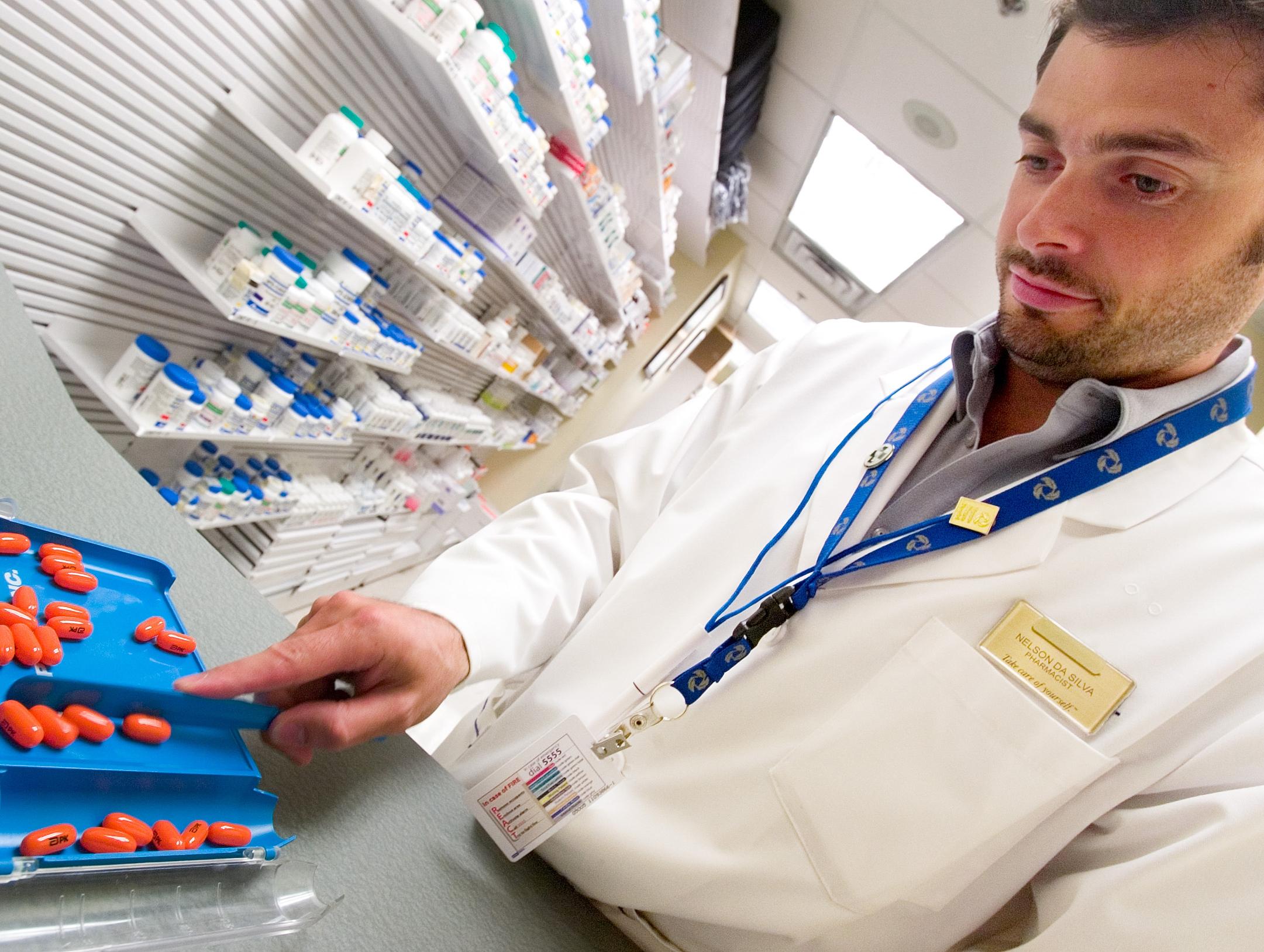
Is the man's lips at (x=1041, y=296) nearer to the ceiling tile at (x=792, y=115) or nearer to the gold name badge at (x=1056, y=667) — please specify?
the gold name badge at (x=1056, y=667)

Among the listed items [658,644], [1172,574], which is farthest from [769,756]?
[1172,574]

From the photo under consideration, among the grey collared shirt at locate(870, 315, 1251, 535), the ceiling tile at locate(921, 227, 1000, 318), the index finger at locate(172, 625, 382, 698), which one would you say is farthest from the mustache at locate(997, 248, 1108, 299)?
the ceiling tile at locate(921, 227, 1000, 318)

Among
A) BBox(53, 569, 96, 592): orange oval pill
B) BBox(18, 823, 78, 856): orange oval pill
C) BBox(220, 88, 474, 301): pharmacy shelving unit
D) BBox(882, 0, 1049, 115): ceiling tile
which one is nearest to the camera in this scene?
BBox(18, 823, 78, 856): orange oval pill

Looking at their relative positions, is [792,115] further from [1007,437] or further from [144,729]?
[144,729]

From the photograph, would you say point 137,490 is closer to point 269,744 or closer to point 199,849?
point 269,744

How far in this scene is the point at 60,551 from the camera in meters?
0.80

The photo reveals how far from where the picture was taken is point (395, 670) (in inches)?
35.9

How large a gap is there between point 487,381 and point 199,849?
4706 millimetres

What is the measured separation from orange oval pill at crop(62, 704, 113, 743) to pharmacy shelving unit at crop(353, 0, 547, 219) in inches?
74.9

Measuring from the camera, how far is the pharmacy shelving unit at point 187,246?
6.69 ft

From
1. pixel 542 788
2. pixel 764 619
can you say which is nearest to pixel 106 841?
pixel 542 788

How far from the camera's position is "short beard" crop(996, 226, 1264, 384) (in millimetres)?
1027

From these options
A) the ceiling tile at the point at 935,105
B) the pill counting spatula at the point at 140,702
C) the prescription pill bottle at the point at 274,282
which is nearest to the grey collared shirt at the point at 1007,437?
the pill counting spatula at the point at 140,702

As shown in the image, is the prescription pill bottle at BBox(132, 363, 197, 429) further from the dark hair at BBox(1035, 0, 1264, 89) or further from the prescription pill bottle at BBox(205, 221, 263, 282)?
the dark hair at BBox(1035, 0, 1264, 89)
